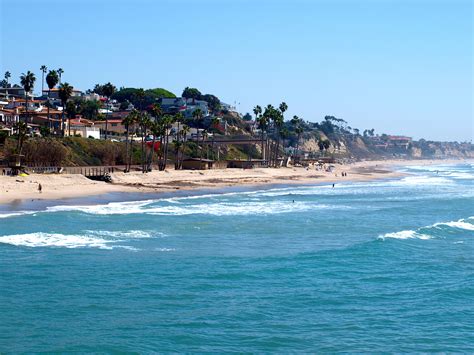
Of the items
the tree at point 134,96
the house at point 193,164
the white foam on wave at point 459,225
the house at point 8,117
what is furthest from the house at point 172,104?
the white foam on wave at point 459,225

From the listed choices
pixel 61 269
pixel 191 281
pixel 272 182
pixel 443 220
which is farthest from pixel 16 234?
pixel 272 182

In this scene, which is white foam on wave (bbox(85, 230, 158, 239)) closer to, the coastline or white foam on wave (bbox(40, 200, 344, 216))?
white foam on wave (bbox(40, 200, 344, 216))

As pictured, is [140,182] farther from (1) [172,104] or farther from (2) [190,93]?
(2) [190,93]

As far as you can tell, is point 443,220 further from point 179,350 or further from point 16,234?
point 179,350

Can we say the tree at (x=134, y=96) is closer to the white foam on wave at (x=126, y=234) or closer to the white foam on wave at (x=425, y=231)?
the white foam on wave at (x=425, y=231)

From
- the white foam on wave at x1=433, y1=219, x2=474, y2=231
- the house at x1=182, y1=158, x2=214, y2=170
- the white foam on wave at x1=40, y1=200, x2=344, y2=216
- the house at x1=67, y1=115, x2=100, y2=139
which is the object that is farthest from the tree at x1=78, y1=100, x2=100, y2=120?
the white foam on wave at x1=433, y1=219, x2=474, y2=231

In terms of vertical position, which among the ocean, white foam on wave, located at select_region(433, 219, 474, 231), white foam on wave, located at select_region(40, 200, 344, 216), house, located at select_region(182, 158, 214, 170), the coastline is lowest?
the ocean
